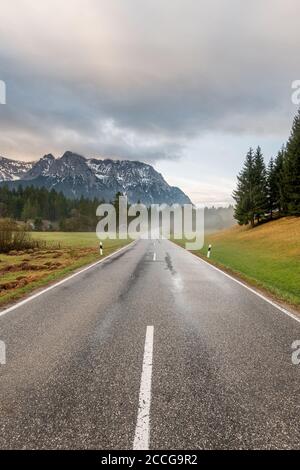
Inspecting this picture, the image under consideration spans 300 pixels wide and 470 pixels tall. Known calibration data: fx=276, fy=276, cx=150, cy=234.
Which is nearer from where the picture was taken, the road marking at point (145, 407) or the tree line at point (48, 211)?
the road marking at point (145, 407)

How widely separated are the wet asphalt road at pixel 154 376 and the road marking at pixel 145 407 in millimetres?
56

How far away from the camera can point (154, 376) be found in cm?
404

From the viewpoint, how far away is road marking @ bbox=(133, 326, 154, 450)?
2.79m

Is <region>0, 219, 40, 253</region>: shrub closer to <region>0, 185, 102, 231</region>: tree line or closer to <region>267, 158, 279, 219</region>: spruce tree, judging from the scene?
<region>267, 158, 279, 219</region>: spruce tree

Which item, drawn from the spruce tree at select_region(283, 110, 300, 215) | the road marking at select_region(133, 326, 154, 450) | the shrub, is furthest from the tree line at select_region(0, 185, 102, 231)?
the road marking at select_region(133, 326, 154, 450)

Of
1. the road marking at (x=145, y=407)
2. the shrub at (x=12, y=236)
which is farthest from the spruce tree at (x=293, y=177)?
the road marking at (x=145, y=407)

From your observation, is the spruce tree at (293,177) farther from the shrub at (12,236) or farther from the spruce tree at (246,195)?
the shrub at (12,236)

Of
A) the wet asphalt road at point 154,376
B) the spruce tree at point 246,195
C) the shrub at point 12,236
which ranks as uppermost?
the spruce tree at point 246,195

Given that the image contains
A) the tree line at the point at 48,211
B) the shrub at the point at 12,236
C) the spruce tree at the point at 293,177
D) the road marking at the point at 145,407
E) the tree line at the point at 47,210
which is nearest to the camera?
the road marking at the point at 145,407

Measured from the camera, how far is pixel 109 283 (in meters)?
11.1

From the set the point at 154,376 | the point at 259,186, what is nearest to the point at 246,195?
the point at 259,186

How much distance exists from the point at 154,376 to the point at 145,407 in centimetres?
72

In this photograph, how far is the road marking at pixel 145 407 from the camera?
279 centimetres

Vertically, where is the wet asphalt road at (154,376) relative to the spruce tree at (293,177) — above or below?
below
